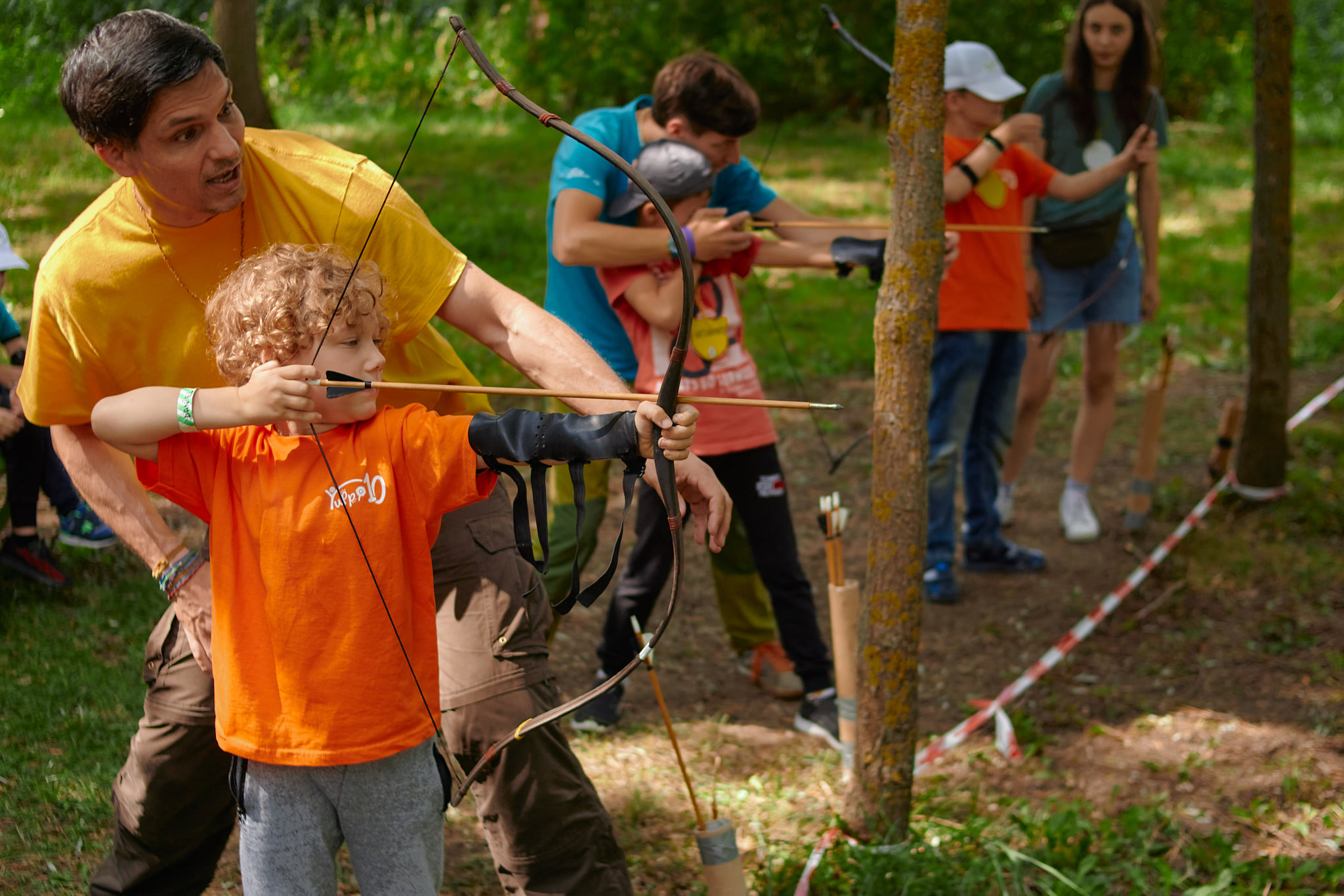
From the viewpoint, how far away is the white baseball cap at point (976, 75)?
393 centimetres

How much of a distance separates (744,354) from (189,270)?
5.28 ft

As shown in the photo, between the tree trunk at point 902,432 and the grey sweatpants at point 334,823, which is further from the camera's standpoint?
the tree trunk at point 902,432

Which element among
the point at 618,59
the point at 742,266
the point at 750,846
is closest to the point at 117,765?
the point at 750,846

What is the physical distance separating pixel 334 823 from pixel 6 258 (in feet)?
9.03

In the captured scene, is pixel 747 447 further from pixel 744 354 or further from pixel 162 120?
pixel 162 120

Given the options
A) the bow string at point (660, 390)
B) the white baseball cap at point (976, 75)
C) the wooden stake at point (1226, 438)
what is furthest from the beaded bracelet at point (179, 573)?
the wooden stake at point (1226, 438)

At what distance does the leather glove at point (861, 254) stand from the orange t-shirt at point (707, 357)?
24 centimetres

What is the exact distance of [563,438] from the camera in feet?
5.57

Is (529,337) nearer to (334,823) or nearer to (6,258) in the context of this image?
(334,823)

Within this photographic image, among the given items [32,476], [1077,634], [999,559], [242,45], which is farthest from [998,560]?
[242,45]

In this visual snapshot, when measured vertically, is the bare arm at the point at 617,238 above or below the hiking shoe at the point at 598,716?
above

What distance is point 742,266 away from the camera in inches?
129

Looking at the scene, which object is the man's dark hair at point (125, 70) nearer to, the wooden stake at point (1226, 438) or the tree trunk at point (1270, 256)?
the tree trunk at point (1270, 256)

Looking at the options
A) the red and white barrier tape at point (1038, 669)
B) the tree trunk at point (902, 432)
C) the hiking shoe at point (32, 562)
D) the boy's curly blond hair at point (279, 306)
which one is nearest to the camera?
the boy's curly blond hair at point (279, 306)
